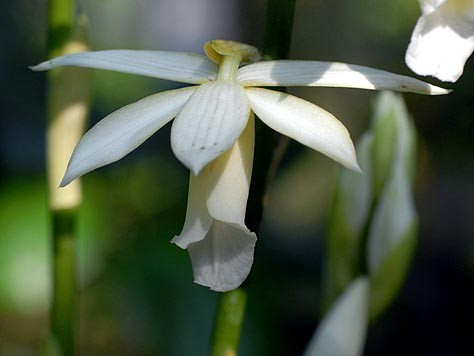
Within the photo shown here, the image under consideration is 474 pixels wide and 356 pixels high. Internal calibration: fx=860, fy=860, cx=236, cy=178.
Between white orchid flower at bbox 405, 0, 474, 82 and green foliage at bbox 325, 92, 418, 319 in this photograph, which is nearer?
white orchid flower at bbox 405, 0, 474, 82

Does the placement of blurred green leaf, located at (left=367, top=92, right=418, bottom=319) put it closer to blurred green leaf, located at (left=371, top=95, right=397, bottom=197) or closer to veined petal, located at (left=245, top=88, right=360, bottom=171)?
blurred green leaf, located at (left=371, top=95, right=397, bottom=197)

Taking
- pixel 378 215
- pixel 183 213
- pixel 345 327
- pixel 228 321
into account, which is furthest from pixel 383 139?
pixel 183 213

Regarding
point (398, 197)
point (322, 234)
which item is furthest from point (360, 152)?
point (322, 234)

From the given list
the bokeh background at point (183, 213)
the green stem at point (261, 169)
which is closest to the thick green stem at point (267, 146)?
the green stem at point (261, 169)

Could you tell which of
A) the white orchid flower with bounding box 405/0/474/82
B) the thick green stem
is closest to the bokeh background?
the thick green stem

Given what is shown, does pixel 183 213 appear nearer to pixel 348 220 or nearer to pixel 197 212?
pixel 348 220

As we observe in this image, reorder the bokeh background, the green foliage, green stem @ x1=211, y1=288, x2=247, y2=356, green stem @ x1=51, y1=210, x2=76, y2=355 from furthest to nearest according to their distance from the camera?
the bokeh background
the green foliage
green stem @ x1=51, y1=210, x2=76, y2=355
green stem @ x1=211, y1=288, x2=247, y2=356
